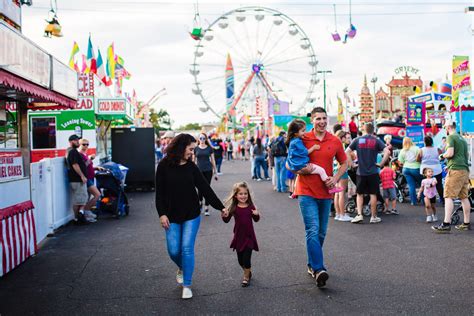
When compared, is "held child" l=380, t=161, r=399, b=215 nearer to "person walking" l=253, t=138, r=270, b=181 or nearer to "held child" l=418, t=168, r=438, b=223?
"held child" l=418, t=168, r=438, b=223

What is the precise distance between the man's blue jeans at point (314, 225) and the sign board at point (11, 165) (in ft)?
12.2

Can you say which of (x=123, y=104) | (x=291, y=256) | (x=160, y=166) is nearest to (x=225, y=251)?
(x=291, y=256)

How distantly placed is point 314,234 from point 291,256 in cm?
148

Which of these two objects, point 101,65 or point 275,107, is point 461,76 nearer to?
point 101,65

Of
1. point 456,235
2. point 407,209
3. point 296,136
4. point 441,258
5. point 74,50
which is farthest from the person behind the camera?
point 74,50

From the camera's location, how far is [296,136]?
6.12m

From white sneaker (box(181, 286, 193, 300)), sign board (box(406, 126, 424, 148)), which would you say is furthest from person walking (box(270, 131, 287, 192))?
white sneaker (box(181, 286, 193, 300))

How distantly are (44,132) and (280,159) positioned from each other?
7280 millimetres

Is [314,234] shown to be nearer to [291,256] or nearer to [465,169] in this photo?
[291,256]

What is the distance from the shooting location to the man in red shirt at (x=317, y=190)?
19.0ft

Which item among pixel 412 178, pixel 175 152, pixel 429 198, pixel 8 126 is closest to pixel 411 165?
pixel 412 178

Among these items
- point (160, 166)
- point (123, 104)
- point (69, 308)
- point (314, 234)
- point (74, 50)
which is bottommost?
point (69, 308)

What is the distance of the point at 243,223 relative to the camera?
5941 millimetres

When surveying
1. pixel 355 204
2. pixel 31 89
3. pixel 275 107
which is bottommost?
pixel 355 204
